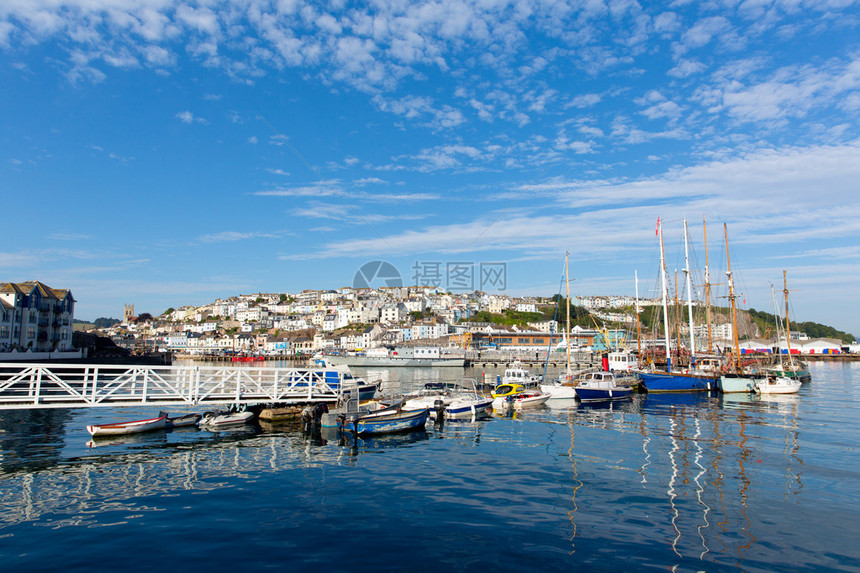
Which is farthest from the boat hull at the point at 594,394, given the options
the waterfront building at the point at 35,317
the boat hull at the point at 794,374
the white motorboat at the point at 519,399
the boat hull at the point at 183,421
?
the waterfront building at the point at 35,317

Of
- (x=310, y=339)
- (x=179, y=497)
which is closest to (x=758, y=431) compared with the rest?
(x=179, y=497)

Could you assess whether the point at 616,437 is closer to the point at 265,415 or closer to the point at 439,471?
the point at 439,471

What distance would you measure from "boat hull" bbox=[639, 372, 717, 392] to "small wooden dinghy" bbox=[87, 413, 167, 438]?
42674 mm

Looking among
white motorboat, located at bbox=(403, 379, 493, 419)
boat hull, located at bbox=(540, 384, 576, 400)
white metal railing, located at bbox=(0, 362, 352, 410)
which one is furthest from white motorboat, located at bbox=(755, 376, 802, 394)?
white metal railing, located at bbox=(0, 362, 352, 410)

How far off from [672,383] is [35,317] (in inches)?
3558

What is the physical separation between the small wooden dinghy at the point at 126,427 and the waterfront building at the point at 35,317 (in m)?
60.6

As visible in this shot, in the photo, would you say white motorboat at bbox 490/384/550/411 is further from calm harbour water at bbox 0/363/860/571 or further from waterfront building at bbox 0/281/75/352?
waterfront building at bbox 0/281/75/352

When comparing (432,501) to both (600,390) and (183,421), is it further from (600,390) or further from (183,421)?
(600,390)

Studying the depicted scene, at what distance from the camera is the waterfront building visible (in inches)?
2739

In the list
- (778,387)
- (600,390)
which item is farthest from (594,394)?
(778,387)

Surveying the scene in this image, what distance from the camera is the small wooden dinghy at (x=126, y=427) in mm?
22875

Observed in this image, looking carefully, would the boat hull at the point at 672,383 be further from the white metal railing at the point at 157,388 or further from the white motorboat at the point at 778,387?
the white metal railing at the point at 157,388

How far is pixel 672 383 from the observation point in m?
48.1

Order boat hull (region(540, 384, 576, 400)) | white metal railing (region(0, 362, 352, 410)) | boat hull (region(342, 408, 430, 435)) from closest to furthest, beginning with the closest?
white metal railing (region(0, 362, 352, 410)) → boat hull (region(342, 408, 430, 435)) → boat hull (region(540, 384, 576, 400))
